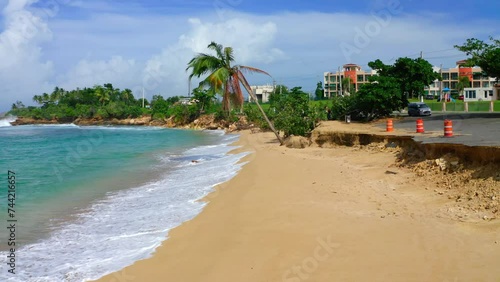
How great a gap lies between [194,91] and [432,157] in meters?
60.2

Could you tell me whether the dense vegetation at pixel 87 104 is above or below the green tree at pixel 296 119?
above

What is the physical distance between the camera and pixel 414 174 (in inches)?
468

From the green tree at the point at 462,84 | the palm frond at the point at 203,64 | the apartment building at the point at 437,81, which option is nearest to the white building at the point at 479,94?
the apartment building at the point at 437,81

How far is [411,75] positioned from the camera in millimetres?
32812

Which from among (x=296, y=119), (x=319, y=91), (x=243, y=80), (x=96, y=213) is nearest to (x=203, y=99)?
(x=319, y=91)

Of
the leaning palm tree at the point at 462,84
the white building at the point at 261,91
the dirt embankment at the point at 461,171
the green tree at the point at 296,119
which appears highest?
the white building at the point at 261,91

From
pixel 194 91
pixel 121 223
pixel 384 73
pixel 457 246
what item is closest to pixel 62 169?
pixel 121 223

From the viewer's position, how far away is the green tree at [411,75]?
3262 cm

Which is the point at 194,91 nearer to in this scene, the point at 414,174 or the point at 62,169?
the point at 62,169

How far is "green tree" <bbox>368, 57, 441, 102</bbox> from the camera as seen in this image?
32.6 metres

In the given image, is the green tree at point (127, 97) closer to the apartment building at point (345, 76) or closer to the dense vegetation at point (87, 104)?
the dense vegetation at point (87, 104)

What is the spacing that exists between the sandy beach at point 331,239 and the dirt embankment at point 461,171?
336 millimetres

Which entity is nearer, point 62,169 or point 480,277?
point 480,277

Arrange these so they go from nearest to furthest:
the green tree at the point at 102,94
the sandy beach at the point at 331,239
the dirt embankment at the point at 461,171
A: the sandy beach at the point at 331,239 → the dirt embankment at the point at 461,171 → the green tree at the point at 102,94
